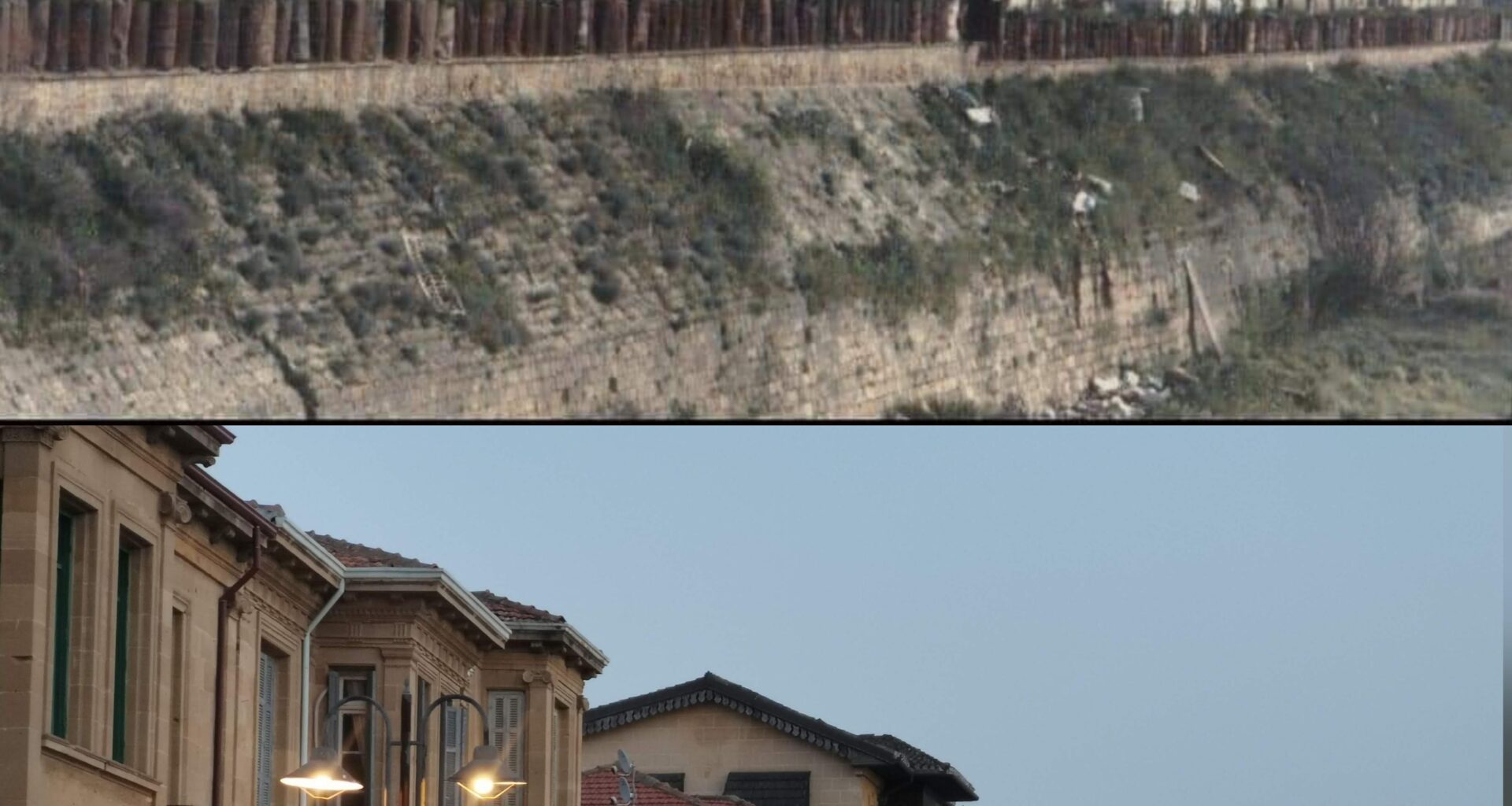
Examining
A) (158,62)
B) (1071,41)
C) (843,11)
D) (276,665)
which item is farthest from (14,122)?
(1071,41)

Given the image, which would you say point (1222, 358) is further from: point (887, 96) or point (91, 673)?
point (91, 673)

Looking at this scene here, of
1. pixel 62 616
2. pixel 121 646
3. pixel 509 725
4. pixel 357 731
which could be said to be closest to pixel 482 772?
pixel 121 646

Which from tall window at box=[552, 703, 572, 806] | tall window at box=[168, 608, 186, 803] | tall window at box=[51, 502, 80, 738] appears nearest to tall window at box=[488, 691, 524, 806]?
tall window at box=[552, 703, 572, 806]

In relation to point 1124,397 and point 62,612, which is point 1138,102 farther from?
point 62,612

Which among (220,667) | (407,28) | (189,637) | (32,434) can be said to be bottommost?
(220,667)

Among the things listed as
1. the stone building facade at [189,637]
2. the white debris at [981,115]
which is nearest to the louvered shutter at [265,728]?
the stone building facade at [189,637]
